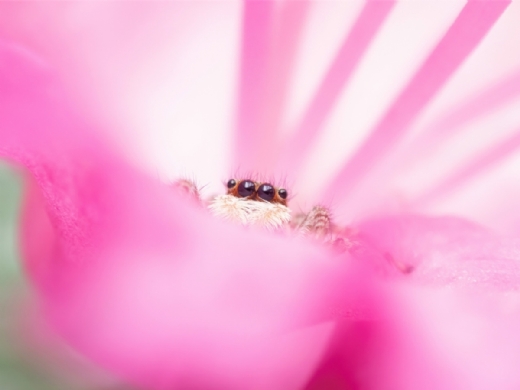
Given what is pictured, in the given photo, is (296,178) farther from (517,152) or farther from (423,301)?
(423,301)

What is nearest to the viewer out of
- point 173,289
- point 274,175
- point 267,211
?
point 173,289

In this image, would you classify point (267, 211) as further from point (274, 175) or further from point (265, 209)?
point (274, 175)

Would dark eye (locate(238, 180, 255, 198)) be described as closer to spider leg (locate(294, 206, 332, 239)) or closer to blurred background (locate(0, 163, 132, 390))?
spider leg (locate(294, 206, 332, 239))

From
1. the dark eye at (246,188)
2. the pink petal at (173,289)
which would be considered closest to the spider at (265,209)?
the dark eye at (246,188)

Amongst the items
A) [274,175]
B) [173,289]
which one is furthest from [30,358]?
[274,175]

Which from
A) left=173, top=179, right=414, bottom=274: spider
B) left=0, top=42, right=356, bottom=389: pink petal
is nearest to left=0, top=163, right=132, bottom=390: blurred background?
left=0, top=42, right=356, bottom=389: pink petal

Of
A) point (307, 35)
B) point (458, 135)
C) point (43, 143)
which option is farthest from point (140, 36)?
point (43, 143)
